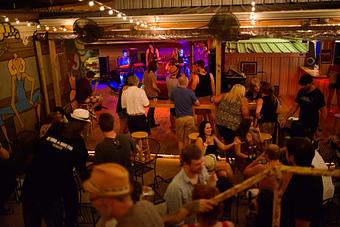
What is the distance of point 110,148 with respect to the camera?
3.92 metres

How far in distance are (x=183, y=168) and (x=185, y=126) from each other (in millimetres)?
3295

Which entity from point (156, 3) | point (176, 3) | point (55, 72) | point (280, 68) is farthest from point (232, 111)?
point (280, 68)

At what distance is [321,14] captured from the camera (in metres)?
6.73

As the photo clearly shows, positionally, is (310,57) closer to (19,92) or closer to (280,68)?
(280,68)

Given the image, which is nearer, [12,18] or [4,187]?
[4,187]

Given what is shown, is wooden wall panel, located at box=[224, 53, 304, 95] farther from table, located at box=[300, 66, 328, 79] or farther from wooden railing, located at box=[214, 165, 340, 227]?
wooden railing, located at box=[214, 165, 340, 227]

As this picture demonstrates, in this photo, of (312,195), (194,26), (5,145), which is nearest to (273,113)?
(194,26)

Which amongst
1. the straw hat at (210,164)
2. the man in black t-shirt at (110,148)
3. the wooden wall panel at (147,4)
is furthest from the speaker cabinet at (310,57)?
the man in black t-shirt at (110,148)

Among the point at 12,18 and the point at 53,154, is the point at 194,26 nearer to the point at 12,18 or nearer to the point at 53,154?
the point at 12,18

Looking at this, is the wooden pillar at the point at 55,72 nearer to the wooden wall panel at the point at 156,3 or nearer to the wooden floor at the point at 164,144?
the wooden floor at the point at 164,144

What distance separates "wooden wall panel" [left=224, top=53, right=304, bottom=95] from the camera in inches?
486

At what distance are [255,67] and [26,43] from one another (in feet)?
26.0

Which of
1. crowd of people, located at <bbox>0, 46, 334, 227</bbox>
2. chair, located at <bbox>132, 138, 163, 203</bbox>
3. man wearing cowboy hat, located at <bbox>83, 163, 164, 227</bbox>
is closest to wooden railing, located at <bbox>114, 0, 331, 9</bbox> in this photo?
crowd of people, located at <bbox>0, 46, 334, 227</bbox>

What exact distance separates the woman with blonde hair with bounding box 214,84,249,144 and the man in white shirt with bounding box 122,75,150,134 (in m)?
1.44
